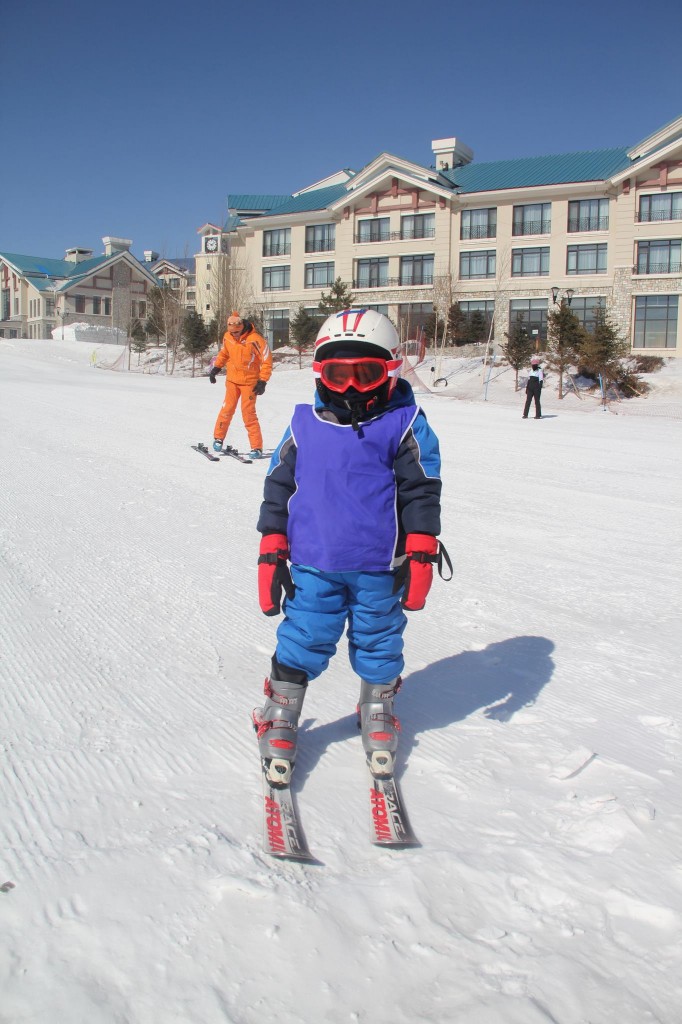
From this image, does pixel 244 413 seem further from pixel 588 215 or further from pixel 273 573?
pixel 588 215

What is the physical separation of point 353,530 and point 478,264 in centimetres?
4291

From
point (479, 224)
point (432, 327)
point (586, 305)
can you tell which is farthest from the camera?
point (479, 224)

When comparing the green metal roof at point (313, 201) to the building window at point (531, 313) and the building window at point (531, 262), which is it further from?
the building window at point (531, 313)

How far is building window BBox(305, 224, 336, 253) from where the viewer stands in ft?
152

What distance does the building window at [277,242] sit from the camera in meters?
48.1

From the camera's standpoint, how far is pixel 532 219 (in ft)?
135

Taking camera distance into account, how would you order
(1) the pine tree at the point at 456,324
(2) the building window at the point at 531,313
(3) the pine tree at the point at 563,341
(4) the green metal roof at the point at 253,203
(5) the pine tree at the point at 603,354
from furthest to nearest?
1. (4) the green metal roof at the point at 253,203
2. (2) the building window at the point at 531,313
3. (1) the pine tree at the point at 456,324
4. (3) the pine tree at the point at 563,341
5. (5) the pine tree at the point at 603,354

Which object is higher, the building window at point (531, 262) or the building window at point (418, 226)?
the building window at point (418, 226)

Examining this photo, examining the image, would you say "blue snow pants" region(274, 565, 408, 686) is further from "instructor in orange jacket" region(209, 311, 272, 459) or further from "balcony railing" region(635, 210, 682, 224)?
"balcony railing" region(635, 210, 682, 224)

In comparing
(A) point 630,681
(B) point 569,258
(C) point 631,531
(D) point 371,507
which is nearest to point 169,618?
(D) point 371,507

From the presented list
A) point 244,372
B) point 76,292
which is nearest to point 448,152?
point 76,292

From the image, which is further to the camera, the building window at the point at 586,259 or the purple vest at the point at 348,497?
the building window at the point at 586,259

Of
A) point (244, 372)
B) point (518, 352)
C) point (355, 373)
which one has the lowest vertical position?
point (355, 373)

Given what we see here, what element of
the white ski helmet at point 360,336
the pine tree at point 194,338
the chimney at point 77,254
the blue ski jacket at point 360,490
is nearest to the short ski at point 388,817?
the blue ski jacket at point 360,490
